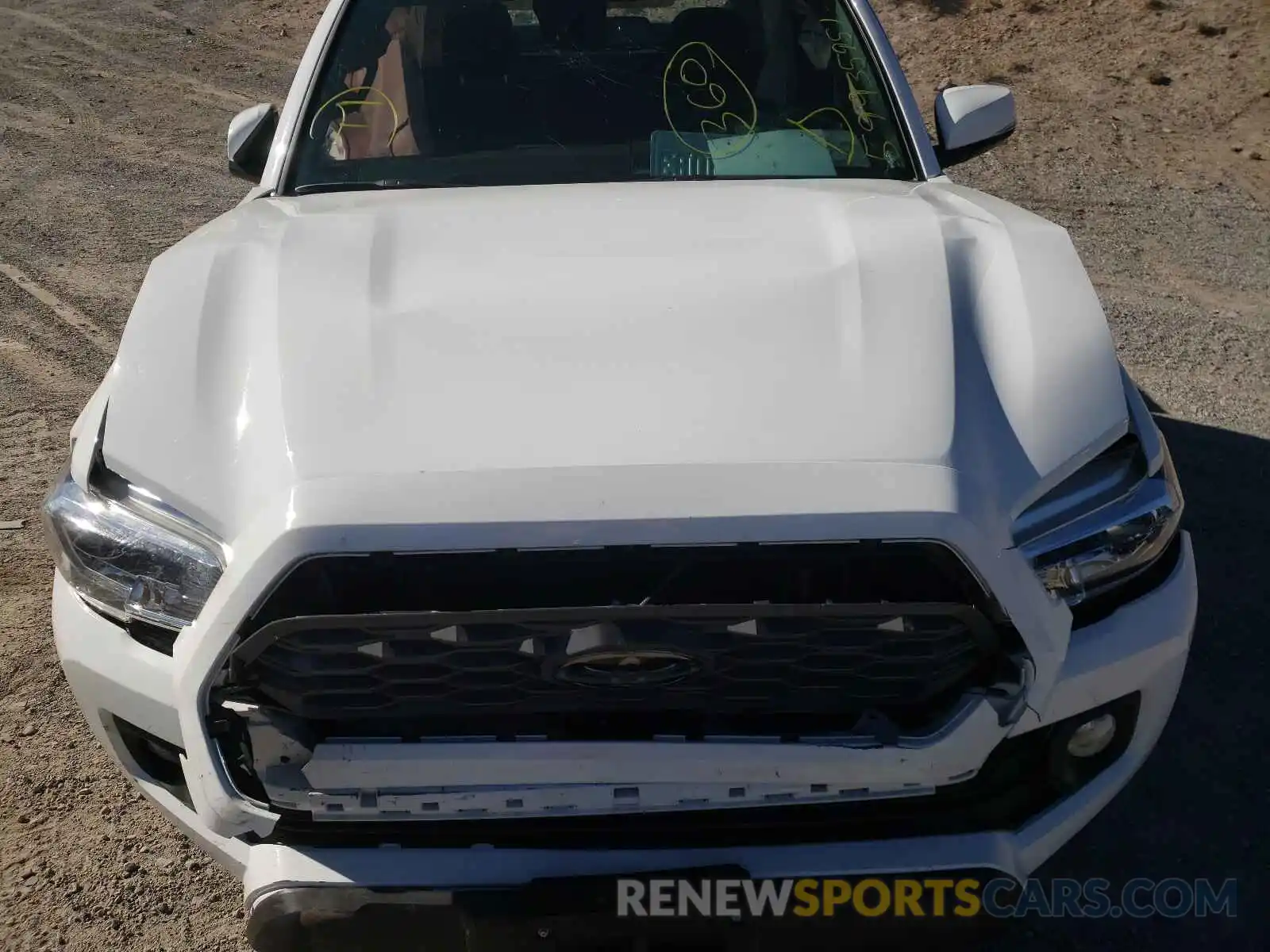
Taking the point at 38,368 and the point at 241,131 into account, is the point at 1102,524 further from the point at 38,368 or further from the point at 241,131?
the point at 38,368

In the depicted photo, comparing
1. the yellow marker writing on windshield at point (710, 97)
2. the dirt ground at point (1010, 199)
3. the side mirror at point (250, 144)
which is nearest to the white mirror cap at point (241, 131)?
the side mirror at point (250, 144)

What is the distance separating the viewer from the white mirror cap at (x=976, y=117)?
11.2ft

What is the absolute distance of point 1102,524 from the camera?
6.72ft

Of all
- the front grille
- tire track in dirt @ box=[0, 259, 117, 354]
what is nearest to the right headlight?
the front grille

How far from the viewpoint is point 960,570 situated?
6.17 ft

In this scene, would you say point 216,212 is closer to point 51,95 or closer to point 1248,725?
point 51,95

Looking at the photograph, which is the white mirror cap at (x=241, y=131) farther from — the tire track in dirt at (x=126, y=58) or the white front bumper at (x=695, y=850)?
the tire track in dirt at (x=126, y=58)

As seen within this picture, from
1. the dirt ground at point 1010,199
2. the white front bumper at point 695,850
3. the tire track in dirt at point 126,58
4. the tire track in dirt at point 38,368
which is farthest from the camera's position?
the tire track in dirt at point 126,58

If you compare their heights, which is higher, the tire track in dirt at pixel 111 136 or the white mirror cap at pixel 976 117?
the white mirror cap at pixel 976 117

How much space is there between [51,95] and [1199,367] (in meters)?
9.34

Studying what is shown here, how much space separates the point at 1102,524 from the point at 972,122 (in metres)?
1.75

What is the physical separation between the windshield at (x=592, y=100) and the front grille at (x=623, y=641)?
59.0 inches

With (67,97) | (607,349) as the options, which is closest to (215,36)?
(67,97)

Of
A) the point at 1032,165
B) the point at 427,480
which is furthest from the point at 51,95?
the point at 427,480
